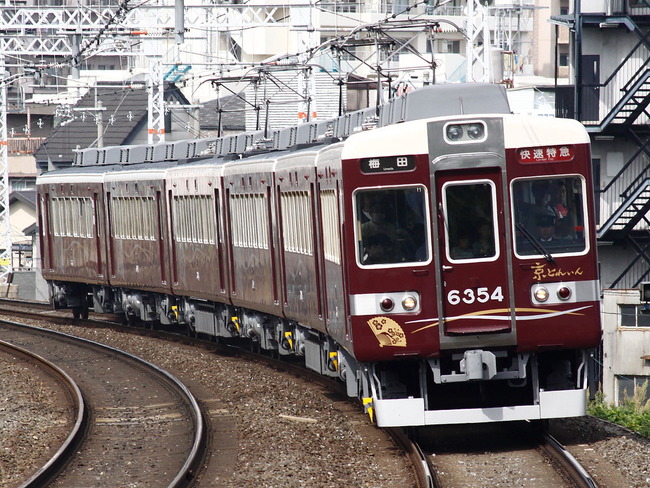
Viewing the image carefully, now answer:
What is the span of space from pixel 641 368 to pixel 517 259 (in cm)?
1468

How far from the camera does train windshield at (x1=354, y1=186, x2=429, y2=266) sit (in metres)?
10.3

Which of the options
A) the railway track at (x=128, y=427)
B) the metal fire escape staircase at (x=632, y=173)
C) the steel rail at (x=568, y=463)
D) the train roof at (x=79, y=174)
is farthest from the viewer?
the metal fire escape staircase at (x=632, y=173)

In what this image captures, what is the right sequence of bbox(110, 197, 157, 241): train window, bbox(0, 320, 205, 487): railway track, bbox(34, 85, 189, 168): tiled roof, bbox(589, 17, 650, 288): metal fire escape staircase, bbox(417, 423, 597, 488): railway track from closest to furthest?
bbox(417, 423, 597, 488): railway track, bbox(0, 320, 205, 487): railway track, bbox(110, 197, 157, 241): train window, bbox(589, 17, 650, 288): metal fire escape staircase, bbox(34, 85, 189, 168): tiled roof

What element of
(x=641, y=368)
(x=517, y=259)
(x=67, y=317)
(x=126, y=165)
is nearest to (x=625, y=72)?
(x=641, y=368)

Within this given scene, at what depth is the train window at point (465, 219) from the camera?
1024cm

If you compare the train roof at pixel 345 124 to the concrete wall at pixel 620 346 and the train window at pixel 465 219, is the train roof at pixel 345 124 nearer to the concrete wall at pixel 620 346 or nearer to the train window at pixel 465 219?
the train window at pixel 465 219

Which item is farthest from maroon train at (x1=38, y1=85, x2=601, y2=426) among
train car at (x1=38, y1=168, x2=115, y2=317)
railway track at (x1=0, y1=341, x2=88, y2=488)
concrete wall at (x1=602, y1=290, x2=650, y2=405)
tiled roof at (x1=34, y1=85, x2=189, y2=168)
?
tiled roof at (x1=34, y1=85, x2=189, y2=168)

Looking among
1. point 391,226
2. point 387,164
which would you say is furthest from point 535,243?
point 387,164

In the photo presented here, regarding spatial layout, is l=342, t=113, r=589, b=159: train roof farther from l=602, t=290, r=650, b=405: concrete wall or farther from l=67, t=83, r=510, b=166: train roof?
l=602, t=290, r=650, b=405: concrete wall

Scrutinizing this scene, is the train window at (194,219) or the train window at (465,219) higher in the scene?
the train window at (465,219)

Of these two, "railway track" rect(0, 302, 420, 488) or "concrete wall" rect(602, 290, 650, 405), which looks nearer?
"railway track" rect(0, 302, 420, 488)

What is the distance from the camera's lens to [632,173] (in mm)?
25891

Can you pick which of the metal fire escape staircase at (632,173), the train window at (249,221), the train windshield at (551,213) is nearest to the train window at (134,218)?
the train window at (249,221)

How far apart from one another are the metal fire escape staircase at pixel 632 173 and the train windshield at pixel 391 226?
13.8m
